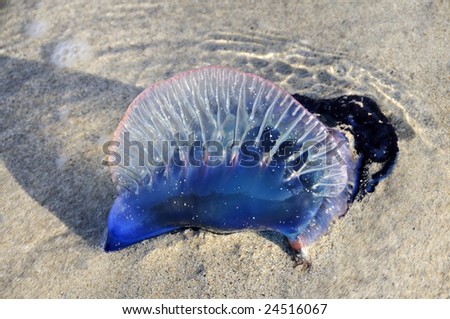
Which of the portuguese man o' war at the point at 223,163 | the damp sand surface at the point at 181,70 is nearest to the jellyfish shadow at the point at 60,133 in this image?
the damp sand surface at the point at 181,70

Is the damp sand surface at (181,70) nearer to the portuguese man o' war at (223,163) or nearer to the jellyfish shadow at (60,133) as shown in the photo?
the jellyfish shadow at (60,133)

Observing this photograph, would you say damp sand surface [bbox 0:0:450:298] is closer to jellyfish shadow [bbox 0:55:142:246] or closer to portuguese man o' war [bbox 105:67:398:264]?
jellyfish shadow [bbox 0:55:142:246]

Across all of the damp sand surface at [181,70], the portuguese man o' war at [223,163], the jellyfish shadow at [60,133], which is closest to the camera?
the portuguese man o' war at [223,163]

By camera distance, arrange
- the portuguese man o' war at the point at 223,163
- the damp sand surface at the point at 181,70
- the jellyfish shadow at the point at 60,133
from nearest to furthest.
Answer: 1. the portuguese man o' war at the point at 223,163
2. the damp sand surface at the point at 181,70
3. the jellyfish shadow at the point at 60,133

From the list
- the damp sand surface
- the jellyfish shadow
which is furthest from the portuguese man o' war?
the jellyfish shadow

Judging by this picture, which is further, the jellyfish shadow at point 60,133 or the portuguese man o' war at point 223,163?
the jellyfish shadow at point 60,133

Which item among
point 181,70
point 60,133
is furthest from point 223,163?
point 60,133
